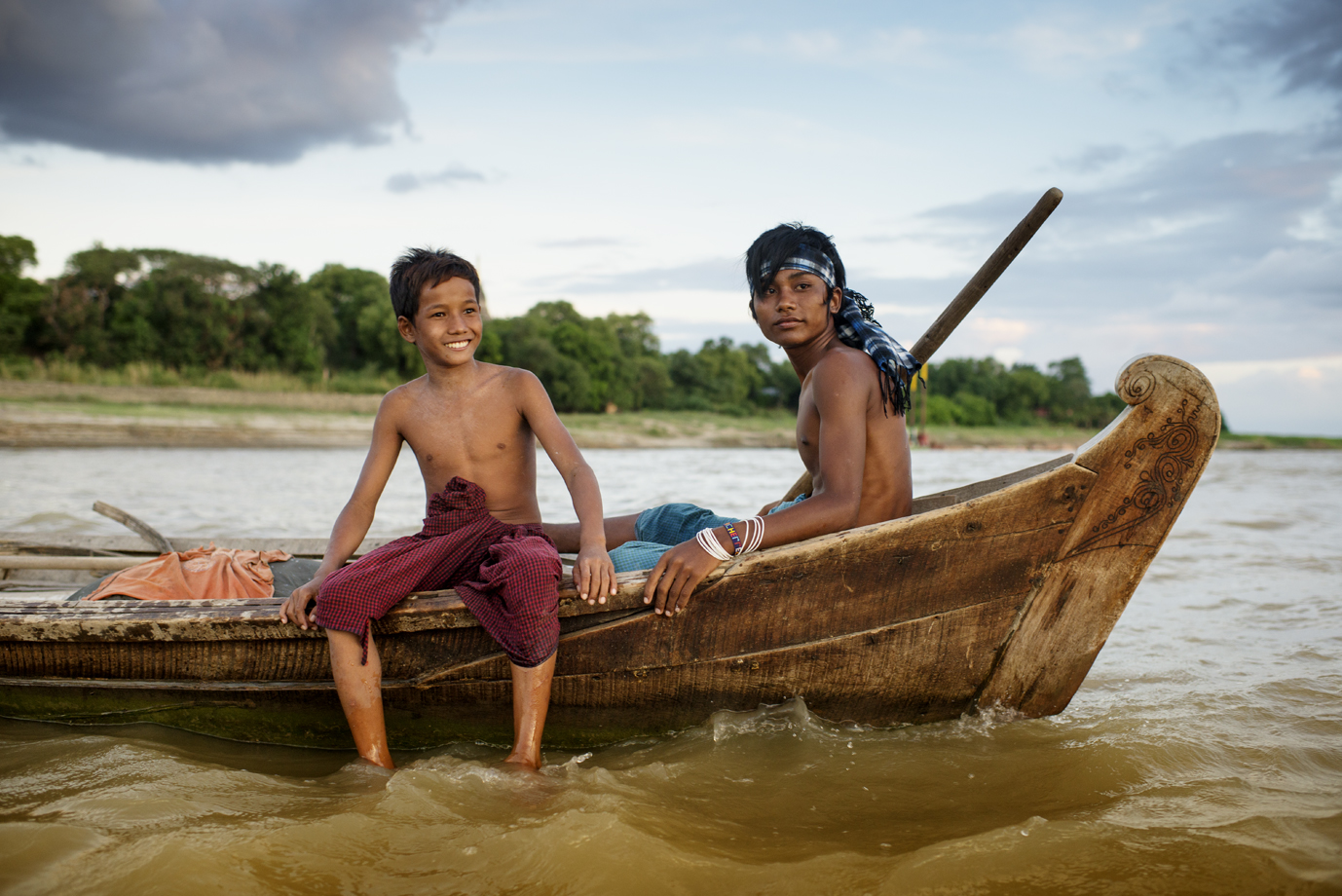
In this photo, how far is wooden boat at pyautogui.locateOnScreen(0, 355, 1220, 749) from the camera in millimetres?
1937

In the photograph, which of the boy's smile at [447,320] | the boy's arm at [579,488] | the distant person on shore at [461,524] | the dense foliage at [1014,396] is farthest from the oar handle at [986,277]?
A: the dense foliage at [1014,396]

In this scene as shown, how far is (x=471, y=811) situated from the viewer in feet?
5.88

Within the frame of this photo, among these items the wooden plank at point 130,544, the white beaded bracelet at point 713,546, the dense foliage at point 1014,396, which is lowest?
the wooden plank at point 130,544

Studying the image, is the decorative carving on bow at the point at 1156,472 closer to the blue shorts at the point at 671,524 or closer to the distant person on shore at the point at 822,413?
the distant person on shore at the point at 822,413

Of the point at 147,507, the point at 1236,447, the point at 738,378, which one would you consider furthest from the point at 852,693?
the point at 1236,447

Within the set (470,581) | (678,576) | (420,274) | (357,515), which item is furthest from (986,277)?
(357,515)

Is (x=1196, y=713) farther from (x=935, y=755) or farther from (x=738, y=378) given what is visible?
(x=738, y=378)

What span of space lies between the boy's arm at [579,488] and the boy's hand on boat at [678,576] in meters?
0.11

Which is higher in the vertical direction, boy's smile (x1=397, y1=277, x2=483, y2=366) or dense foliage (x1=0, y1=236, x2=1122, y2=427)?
dense foliage (x1=0, y1=236, x2=1122, y2=427)

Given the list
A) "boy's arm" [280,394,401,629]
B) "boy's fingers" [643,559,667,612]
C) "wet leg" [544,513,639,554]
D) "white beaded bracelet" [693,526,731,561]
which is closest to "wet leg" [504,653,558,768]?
"boy's fingers" [643,559,667,612]

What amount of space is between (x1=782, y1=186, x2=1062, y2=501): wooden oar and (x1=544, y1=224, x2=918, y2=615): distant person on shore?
0.36 metres

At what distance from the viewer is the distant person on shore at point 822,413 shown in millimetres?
1997

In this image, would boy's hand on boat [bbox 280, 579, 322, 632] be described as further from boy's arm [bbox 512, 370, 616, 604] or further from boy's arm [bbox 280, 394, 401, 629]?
boy's arm [bbox 512, 370, 616, 604]

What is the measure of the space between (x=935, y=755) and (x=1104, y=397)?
56.9 m
